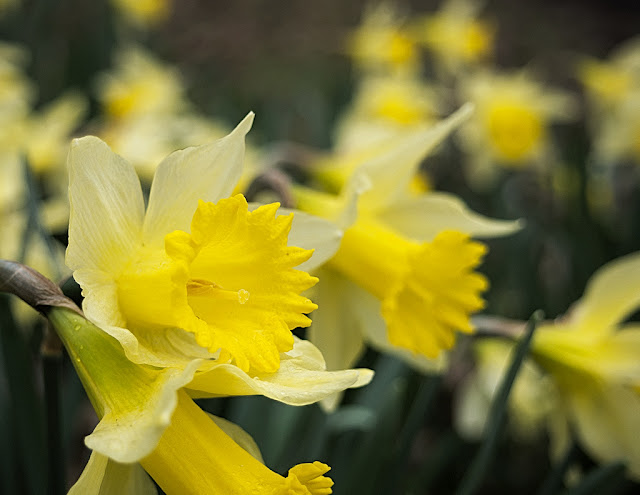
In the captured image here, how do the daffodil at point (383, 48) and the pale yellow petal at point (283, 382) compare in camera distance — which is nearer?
the pale yellow petal at point (283, 382)

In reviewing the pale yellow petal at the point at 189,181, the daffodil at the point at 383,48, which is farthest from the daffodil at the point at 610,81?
the pale yellow petal at the point at 189,181

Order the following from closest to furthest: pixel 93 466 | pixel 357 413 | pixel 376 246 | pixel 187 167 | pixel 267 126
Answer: pixel 93 466 < pixel 187 167 < pixel 376 246 < pixel 357 413 < pixel 267 126

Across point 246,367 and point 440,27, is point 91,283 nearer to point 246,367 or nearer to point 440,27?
point 246,367

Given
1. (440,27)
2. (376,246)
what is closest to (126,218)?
(376,246)

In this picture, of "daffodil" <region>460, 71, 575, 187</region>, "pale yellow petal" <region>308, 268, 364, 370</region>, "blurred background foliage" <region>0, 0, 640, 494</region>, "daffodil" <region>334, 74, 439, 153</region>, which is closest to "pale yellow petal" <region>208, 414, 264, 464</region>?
"blurred background foliage" <region>0, 0, 640, 494</region>

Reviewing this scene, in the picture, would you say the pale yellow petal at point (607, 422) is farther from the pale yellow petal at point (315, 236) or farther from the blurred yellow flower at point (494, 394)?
the pale yellow petal at point (315, 236)

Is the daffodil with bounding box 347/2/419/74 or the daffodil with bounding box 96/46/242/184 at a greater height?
the daffodil with bounding box 96/46/242/184

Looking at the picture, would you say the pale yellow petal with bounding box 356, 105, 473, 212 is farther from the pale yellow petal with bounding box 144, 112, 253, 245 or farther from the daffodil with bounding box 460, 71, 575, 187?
the daffodil with bounding box 460, 71, 575, 187
